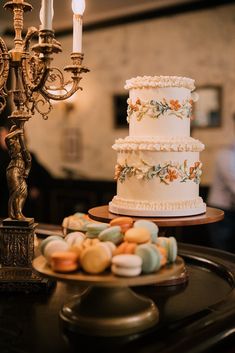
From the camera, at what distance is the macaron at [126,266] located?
1.14 metres

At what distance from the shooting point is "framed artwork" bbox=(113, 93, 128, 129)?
666cm

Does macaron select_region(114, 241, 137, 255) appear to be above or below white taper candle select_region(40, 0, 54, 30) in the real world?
below

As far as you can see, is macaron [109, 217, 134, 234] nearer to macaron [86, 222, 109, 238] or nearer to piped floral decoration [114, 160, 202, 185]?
macaron [86, 222, 109, 238]

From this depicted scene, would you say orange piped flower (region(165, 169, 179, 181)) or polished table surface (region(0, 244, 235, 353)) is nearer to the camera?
polished table surface (region(0, 244, 235, 353))

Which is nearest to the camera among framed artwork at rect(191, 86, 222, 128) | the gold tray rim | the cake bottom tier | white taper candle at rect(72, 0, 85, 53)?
the gold tray rim

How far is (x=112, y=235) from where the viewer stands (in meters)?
1.29

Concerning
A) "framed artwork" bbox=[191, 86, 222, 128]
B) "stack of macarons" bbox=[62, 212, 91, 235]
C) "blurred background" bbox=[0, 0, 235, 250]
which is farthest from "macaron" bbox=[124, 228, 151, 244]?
"framed artwork" bbox=[191, 86, 222, 128]

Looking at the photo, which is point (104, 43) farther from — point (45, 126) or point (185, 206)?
point (185, 206)

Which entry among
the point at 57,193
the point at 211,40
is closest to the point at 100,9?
the point at 211,40

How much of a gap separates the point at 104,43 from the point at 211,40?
170 cm

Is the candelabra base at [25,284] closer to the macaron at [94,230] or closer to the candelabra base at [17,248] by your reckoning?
the candelabra base at [17,248]

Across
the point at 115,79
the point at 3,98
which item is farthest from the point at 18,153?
the point at 115,79

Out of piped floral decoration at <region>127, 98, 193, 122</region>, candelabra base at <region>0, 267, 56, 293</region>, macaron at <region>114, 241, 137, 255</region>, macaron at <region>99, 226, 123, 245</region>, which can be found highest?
piped floral decoration at <region>127, 98, 193, 122</region>

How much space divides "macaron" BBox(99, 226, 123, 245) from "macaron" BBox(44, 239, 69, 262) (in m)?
0.10
